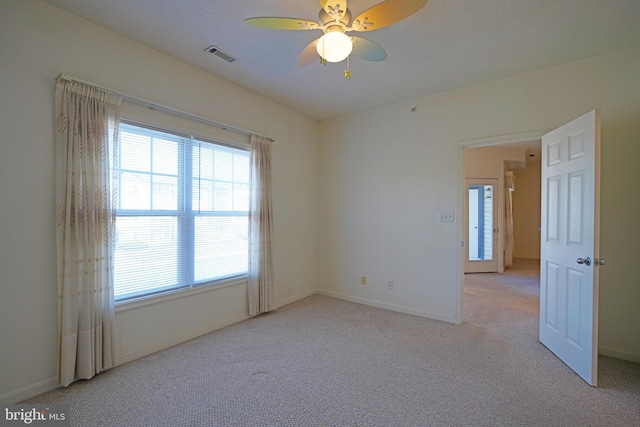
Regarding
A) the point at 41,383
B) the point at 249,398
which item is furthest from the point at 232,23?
the point at 41,383

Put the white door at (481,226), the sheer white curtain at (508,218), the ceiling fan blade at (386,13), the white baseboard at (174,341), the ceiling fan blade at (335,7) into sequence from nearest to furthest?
the ceiling fan blade at (386,13), the ceiling fan blade at (335,7), the white baseboard at (174,341), the white door at (481,226), the sheer white curtain at (508,218)

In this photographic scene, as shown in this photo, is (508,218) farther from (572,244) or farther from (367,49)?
(367,49)

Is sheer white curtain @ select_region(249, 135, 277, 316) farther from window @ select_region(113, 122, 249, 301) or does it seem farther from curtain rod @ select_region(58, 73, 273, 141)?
curtain rod @ select_region(58, 73, 273, 141)

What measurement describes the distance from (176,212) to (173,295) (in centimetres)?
83

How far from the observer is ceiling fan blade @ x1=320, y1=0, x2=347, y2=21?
171 centimetres

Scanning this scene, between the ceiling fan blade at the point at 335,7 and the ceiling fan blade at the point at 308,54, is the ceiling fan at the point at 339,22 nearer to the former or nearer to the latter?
the ceiling fan blade at the point at 335,7

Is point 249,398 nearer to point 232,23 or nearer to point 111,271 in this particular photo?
point 111,271

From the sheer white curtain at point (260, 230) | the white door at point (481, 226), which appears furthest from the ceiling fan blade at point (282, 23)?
the white door at point (481, 226)

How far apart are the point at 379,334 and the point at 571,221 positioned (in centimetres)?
209

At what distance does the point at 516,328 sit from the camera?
3277 millimetres

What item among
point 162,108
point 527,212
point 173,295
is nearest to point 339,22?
point 162,108

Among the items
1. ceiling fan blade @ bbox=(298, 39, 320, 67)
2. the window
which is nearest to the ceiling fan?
ceiling fan blade @ bbox=(298, 39, 320, 67)

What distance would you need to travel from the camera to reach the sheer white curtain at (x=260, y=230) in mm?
3568

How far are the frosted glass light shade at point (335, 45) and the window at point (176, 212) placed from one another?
6.08ft
